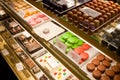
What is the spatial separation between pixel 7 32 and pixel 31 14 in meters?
0.82

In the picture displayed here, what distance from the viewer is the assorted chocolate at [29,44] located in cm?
281

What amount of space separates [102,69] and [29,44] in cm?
146

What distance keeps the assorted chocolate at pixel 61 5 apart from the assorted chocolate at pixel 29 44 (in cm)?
110

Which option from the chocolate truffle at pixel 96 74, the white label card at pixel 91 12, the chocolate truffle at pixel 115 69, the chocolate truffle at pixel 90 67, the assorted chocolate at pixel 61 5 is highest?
A: the white label card at pixel 91 12

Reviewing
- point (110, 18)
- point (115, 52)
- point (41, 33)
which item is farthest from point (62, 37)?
point (115, 52)

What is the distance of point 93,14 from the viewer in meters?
1.59

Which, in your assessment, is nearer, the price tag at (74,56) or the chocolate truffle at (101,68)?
the price tag at (74,56)

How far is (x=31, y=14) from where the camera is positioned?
111 inches

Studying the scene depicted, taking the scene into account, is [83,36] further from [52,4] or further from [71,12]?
[52,4]

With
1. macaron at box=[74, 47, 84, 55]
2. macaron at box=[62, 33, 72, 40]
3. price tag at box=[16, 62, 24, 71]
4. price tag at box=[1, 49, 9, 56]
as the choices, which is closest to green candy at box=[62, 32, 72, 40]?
macaron at box=[62, 33, 72, 40]

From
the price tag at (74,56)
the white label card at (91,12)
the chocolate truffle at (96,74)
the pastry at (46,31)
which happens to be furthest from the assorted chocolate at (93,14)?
the pastry at (46,31)

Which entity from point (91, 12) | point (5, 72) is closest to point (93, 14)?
point (91, 12)

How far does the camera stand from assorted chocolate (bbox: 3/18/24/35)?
3194mm

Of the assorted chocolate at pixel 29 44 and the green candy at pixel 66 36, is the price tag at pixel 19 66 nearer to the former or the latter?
the assorted chocolate at pixel 29 44
